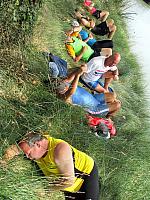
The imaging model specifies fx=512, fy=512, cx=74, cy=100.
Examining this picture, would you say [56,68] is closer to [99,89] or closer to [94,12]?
[99,89]

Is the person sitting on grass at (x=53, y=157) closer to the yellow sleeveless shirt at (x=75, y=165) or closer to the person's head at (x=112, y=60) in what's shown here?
the yellow sleeveless shirt at (x=75, y=165)

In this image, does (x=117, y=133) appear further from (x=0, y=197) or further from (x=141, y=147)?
(x=0, y=197)

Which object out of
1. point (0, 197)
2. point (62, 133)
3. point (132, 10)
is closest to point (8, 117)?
point (62, 133)

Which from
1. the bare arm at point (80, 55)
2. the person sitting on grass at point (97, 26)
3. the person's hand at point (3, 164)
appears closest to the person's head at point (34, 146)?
the person's hand at point (3, 164)

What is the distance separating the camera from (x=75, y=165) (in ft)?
16.6

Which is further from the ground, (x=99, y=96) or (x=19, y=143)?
(x=19, y=143)

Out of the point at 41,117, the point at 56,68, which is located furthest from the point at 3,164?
the point at 56,68

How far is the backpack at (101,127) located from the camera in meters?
6.92

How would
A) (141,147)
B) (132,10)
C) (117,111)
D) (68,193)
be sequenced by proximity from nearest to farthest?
1. (68,193)
2. (141,147)
3. (117,111)
4. (132,10)

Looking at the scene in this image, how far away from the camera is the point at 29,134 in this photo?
16.5 ft

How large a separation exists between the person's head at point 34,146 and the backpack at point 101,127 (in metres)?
2.03

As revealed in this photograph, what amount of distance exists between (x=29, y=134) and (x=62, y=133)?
3.96 feet

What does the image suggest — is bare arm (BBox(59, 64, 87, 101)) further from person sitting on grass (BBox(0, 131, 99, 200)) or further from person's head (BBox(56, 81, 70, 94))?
person sitting on grass (BBox(0, 131, 99, 200))

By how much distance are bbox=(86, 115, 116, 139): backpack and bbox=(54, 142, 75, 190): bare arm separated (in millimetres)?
2000
